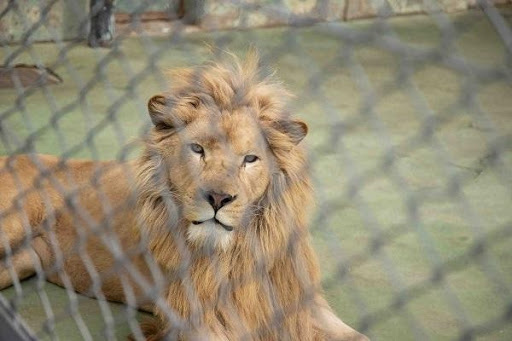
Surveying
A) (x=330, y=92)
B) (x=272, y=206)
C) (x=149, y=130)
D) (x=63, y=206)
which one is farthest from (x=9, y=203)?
(x=330, y=92)

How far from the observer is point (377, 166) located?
242cm

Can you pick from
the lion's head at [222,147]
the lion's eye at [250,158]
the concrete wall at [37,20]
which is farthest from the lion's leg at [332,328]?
the concrete wall at [37,20]

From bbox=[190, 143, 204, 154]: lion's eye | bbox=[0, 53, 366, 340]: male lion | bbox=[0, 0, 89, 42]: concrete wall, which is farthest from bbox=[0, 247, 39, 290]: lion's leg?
bbox=[0, 0, 89, 42]: concrete wall

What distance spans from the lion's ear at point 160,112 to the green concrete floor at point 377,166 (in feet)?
0.32

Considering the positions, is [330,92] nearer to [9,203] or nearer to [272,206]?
[9,203]

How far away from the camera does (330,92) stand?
188 inches

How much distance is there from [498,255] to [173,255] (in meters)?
1.32

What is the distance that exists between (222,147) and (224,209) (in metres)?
Result: 0.13

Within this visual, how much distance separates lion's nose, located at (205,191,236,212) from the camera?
1918 millimetres

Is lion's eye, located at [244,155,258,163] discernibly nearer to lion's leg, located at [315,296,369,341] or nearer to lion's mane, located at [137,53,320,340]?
lion's mane, located at [137,53,320,340]

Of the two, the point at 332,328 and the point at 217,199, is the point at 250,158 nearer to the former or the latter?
the point at 217,199

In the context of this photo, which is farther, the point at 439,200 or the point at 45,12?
the point at 439,200

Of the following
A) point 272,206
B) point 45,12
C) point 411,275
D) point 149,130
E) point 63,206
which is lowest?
point 411,275

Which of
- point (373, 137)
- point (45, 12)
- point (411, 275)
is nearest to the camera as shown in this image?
point (45, 12)
